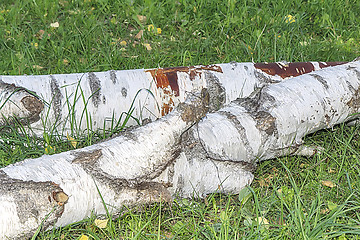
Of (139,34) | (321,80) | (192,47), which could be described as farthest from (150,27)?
(321,80)

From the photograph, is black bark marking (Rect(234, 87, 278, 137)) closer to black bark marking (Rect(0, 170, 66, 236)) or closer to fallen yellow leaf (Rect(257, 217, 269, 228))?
fallen yellow leaf (Rect(257, 217, 269, 228))

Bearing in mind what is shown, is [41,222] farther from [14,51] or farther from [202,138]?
[14,51]

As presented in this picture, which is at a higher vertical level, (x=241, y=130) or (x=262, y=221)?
(x=241, y=130)

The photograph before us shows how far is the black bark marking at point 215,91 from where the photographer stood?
2.95 meters

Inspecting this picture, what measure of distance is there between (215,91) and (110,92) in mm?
753

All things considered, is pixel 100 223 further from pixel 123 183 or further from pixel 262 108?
pixel 262 108

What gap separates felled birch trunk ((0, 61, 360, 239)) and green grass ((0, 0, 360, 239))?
13cm

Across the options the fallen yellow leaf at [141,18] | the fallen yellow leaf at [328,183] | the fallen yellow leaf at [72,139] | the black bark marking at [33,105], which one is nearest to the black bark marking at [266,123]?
the fallen yellow leaf at [328,183]

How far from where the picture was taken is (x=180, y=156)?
2.27 metres

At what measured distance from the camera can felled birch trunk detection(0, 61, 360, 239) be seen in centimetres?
190

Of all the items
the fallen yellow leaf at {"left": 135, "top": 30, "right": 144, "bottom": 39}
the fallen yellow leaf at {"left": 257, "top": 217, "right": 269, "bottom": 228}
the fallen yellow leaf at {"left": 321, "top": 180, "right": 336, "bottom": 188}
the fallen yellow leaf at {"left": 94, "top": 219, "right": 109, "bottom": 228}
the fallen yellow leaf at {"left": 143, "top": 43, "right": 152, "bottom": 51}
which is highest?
the fallen yellow leaf at {"left": 135, "top": 30, "right": 144, "bottom": 39}

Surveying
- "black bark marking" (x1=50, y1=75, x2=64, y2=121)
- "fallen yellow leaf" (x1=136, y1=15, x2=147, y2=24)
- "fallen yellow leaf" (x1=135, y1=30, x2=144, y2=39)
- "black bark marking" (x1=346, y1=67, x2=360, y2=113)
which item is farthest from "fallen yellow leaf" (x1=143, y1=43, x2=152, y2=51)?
"black bark marking" (x1=346, y1=67, x2=360, y2=113)

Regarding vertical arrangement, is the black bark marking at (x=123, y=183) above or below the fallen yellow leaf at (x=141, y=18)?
below

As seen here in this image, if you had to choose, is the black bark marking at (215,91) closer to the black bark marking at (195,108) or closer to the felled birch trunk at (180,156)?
the felled birch trunk at (180,156)
